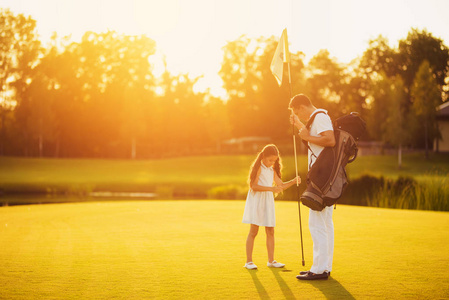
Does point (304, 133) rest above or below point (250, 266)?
above

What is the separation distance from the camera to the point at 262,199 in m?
8.38

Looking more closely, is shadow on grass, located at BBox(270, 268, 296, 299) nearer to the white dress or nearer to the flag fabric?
the white dress

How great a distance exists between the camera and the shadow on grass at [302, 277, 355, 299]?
6.48 metres

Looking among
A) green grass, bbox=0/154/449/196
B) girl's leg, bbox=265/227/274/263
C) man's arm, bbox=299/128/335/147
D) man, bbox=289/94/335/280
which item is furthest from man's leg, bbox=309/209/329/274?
green grass, bbox=0/154/449/196

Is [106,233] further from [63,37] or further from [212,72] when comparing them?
[212,72]

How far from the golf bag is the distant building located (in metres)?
46.7

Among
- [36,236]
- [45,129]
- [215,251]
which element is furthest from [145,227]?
[45,129]

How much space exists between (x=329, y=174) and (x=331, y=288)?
132 centimetres

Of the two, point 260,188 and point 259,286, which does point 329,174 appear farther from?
point 259,286

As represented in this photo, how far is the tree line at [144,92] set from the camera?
6731 cm

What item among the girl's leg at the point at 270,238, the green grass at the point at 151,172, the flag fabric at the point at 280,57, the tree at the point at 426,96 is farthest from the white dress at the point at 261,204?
the tree at the point at 426,96

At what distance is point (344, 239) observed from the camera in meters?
11.5

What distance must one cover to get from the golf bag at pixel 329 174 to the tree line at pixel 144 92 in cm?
5132

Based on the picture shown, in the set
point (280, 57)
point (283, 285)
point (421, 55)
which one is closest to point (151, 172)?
point (421, 55)
